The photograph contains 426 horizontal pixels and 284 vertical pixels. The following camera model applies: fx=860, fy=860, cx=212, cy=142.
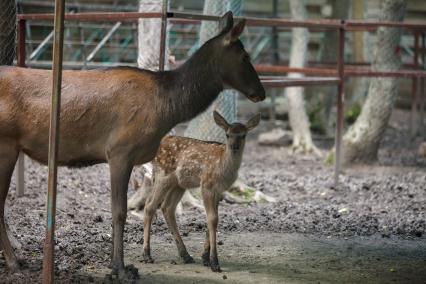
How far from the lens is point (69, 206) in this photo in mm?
8562

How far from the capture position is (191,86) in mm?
6398

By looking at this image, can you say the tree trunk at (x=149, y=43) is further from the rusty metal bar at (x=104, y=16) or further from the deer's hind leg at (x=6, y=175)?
the deer's hind leg at (x=6, y=175)

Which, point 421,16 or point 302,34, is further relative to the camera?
point 421,16

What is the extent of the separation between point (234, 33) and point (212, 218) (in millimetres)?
1393

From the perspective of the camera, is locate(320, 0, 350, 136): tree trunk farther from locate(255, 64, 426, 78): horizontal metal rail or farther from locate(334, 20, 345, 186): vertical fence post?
locate(334, 20, 345, 186): vertical fence post

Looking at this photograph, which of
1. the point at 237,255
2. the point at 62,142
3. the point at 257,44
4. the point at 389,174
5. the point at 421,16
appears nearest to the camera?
the point at 62,142

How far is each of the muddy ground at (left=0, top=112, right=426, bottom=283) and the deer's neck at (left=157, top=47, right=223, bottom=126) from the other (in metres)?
1.18

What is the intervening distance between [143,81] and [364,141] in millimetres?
6374

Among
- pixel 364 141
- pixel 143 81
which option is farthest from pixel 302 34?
pixel 143 81

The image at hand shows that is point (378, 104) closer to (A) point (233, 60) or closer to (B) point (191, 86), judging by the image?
(A) point (233, 60)

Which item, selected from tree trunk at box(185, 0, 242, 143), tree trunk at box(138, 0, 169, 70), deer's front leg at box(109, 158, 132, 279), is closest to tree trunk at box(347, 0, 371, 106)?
tree trunk at box(185, 0, 242, 143)

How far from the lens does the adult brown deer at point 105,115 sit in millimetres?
5941

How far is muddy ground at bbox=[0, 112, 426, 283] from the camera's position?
6.25 m

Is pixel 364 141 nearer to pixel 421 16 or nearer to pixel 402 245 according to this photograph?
pixel 402 245
